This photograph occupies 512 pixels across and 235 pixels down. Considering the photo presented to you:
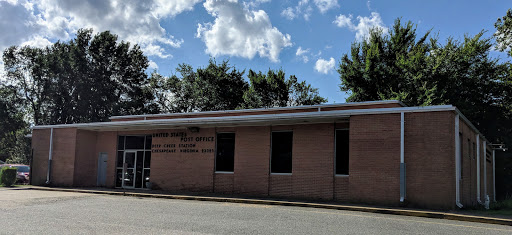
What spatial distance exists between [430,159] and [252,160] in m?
7.85

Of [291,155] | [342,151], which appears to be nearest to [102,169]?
[291,155]

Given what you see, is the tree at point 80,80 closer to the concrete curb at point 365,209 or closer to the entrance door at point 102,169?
the entrance door at point 102,169

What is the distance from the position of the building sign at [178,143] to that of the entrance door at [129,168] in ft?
5.89

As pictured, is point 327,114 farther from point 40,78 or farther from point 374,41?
point 40,78

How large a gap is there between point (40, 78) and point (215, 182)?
116 feet

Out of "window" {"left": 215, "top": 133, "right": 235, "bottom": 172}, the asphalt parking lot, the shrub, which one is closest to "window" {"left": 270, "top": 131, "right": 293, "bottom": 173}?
"window" {"left": 215, "top": 133, "right": 235, "bottom": 172}

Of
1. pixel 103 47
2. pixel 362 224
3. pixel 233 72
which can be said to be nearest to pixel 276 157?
pixel 362 224

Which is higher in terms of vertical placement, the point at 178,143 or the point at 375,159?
the point at 178,143

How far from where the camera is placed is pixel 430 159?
14.1 meters

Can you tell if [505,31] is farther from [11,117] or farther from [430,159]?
[11,117]

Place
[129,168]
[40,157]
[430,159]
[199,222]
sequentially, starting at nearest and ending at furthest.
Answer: [199,222], [430,159], [129,168], [40,157]

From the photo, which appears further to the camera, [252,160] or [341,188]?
[252,160]

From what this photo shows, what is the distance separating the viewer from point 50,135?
23875mm

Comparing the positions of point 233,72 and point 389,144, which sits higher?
point 233,72
